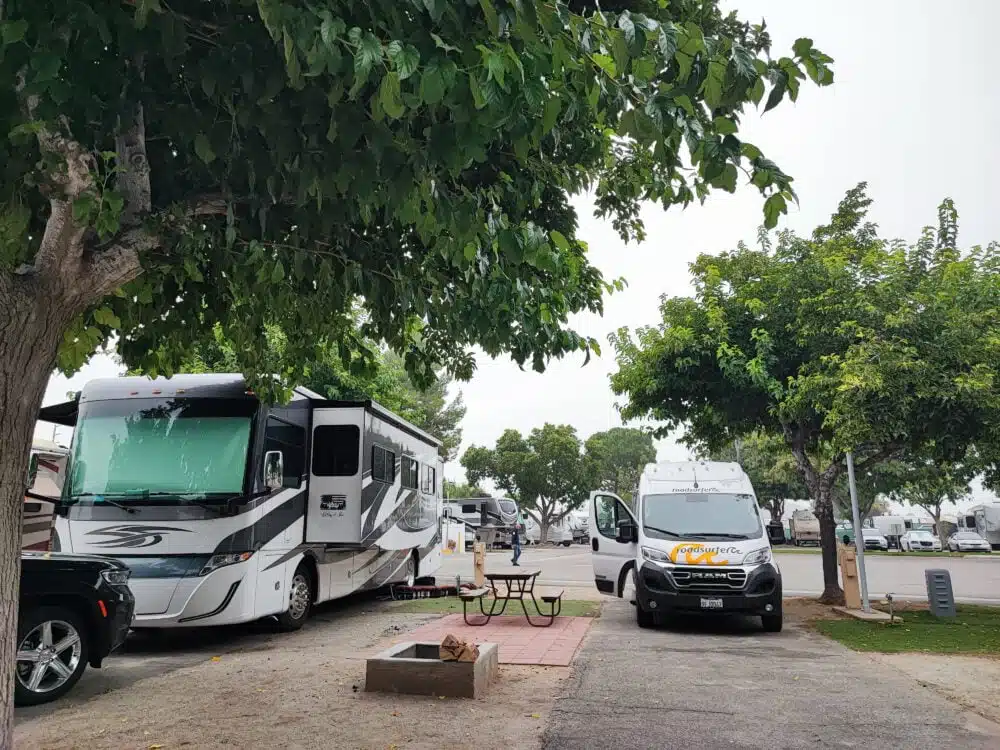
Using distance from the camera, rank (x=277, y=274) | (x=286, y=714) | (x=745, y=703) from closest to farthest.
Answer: (x=277, y=274) → (x=286, y=714) → (x=745, y=703)

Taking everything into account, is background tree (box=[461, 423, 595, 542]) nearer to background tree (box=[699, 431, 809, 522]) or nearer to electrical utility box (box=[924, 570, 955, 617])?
background tree (box=[699, 431, 809, 522])

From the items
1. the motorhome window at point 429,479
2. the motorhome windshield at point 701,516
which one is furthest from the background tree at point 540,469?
the motorhome windshield at point 701,516

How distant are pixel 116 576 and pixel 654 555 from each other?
7149 mm

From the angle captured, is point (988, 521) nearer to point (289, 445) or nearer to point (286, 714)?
point (289, 445)

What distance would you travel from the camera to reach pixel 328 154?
3.92m

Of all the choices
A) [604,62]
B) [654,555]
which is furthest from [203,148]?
[654,555]

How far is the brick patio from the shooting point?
8820mm

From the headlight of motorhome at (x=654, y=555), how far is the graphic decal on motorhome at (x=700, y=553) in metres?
0.09

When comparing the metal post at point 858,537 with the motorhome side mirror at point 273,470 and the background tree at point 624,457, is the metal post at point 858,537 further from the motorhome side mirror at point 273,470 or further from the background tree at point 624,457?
the background tree at point 624,457

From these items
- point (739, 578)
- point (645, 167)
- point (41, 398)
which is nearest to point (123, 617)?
Answer: point (41, 398)

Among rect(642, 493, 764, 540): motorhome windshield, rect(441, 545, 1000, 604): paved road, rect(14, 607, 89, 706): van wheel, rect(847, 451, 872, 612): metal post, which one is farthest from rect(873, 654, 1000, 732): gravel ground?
rect(441, 545, 1000, 604): paved road

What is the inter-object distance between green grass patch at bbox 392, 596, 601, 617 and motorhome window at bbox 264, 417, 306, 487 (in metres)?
4.02

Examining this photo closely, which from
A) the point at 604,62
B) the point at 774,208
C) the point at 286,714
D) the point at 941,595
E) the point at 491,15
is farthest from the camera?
the point at 941,595

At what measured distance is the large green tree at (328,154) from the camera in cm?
306
